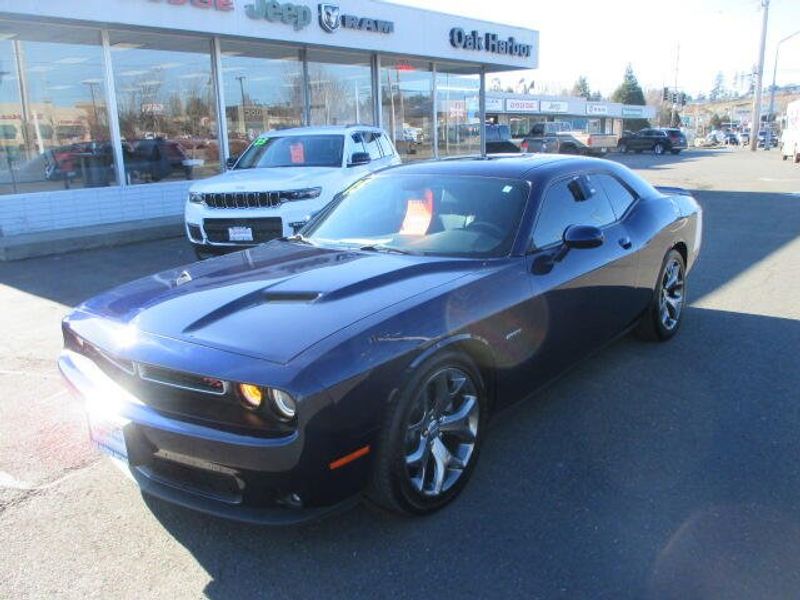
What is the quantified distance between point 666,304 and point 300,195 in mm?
4434

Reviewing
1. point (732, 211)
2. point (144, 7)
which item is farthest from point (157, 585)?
point (732, 211)

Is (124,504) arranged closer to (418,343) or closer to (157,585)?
(157,585)

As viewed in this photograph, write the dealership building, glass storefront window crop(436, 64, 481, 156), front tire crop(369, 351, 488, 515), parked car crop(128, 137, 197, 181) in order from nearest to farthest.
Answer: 1. front tire crop(369, 351, 488, 515)
2. the dealership building
3. parked car crop(128, 137, 197, 181)
4. glass storefront window crop(436, 64, 481, 156)

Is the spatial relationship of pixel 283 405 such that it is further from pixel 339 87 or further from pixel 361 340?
pixel 339 87

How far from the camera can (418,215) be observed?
4.14 meters

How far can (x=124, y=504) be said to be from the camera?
3.26m

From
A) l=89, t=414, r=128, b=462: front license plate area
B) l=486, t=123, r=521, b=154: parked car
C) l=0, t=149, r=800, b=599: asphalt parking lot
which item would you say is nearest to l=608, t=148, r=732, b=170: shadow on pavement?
l=486, t=123, r=521, b=154: parked car

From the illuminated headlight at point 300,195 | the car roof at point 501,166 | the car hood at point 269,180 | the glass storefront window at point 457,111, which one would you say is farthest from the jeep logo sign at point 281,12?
the car roof at point 501,166

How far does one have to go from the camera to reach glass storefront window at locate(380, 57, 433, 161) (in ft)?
62.2

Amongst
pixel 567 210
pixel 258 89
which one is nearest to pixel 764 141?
pixel 258 89

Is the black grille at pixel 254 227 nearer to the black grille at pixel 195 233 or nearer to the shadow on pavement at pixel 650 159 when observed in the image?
the black grille at pixel 195 233

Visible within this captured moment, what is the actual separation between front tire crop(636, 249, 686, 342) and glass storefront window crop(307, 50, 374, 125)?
42.0 feet

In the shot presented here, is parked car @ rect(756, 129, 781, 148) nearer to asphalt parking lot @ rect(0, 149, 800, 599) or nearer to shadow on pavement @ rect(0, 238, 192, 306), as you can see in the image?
shadow on pavement @ rect(0, 238, 192, 306)

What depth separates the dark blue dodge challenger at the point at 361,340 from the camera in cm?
257
